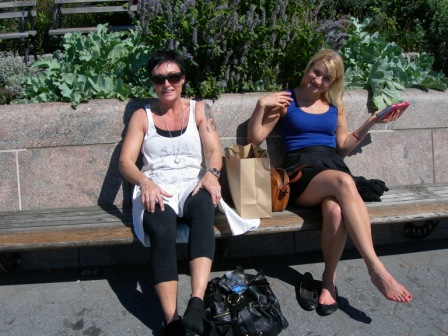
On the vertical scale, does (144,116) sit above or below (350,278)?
above

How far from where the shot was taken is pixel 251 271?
4211 millimetres

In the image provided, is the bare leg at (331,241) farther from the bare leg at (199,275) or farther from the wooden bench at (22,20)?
the wooden bench at (22,20)

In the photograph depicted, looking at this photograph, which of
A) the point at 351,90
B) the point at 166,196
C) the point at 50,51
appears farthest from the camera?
the point at 50,51

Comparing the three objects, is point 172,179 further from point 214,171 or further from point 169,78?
point 169,78

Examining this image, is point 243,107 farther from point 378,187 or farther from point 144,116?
point 378,187

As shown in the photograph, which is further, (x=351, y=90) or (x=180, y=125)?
(x=351, y=90)

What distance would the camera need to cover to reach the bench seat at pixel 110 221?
11.9 feet

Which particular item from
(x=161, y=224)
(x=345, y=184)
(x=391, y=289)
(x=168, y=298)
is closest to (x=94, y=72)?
(x=161, y=224)

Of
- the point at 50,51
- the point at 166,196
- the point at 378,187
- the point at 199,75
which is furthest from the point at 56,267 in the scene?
the point at 50,51

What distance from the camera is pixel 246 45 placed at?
4.45m

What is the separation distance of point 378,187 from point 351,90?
3.19 ft

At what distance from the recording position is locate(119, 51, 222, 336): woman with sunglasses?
11.0ft

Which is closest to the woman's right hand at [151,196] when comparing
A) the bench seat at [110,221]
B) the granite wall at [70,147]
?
the bench seat at [110,221]

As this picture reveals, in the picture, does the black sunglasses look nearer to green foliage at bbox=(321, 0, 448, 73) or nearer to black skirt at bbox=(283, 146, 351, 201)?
black skirt at bbox=(283, 146, 351, 201)
